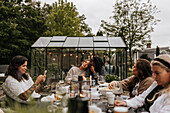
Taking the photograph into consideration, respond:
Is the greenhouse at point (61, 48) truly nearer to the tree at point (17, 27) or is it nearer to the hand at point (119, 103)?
the hand at point (119, 103)

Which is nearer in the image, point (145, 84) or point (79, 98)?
point (79, 98)

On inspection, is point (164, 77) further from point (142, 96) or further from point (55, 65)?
point (55, 65)

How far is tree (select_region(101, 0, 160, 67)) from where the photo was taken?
13.8 meters

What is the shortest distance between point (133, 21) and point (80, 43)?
30.1ft

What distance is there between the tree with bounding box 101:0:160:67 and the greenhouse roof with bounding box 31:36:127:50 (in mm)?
7424

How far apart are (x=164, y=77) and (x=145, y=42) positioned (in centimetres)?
1292

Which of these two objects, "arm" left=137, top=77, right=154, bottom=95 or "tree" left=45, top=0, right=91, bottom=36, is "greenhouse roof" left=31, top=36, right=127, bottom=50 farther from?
"tree" left=45, top=0, right=91, bottom=36

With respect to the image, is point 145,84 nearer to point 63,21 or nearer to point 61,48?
point 61,48

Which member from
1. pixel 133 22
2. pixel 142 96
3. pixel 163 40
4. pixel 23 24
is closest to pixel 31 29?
pixel 23 24

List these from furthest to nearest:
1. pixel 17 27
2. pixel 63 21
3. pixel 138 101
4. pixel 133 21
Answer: pixel 133 21 → pixel 63 21 → pixel 17 27 → pixel 138 101

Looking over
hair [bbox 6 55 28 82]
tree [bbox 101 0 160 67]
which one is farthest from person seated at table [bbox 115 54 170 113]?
tree [bbox 101 0 160 67]

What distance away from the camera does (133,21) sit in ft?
46.6

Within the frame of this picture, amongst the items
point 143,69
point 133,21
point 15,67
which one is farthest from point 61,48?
point 133,21

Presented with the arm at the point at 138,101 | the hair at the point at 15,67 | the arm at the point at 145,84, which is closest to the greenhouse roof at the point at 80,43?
the arm at the point at 145,84
